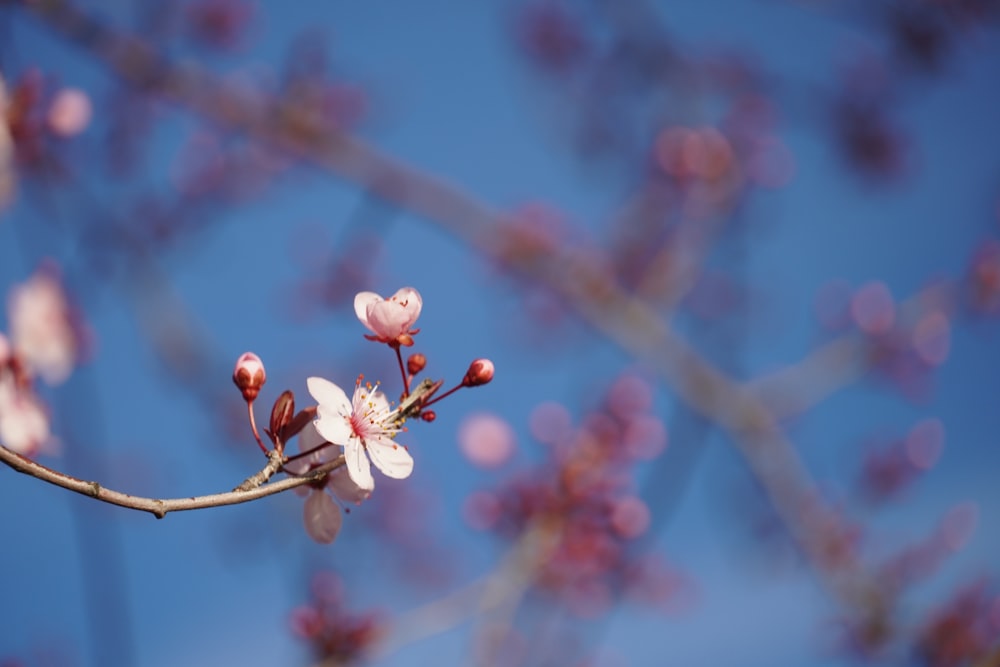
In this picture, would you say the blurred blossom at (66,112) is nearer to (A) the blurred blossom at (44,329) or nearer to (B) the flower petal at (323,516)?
(A) the blurred blossom at (44,329)

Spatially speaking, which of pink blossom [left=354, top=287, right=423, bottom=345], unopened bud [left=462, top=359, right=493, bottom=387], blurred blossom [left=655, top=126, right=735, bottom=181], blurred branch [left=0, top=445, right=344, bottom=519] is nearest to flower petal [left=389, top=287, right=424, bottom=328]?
pink blossom [left=354, top=287, right=423, bottom=345]

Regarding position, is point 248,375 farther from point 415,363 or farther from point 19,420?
point 19,420

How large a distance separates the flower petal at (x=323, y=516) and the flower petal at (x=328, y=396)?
0.65 feet

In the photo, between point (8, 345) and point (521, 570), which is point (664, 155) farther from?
point (8, 345)

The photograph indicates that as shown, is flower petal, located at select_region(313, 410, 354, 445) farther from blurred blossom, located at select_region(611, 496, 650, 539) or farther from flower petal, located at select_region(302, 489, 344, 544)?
blurred blossom, located at select_region(611, 496, 650, 539)

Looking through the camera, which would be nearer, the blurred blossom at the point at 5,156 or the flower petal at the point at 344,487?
the flower petal at the point at 344,487

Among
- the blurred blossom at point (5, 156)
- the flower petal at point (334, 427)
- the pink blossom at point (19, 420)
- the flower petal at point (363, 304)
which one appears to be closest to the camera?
the flower petal at point (334, 427)

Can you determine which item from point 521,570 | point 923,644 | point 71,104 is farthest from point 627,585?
point 71,104

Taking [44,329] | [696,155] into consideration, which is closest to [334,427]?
[44,329]

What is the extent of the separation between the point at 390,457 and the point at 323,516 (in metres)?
0.18

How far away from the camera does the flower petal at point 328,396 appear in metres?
1.06

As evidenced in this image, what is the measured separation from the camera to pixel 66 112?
186cm

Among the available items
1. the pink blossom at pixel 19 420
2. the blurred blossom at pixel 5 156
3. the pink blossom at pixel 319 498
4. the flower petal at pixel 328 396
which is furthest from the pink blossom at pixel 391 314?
the blurred blossom at pixel 5 156

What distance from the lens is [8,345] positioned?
140 centimetres
